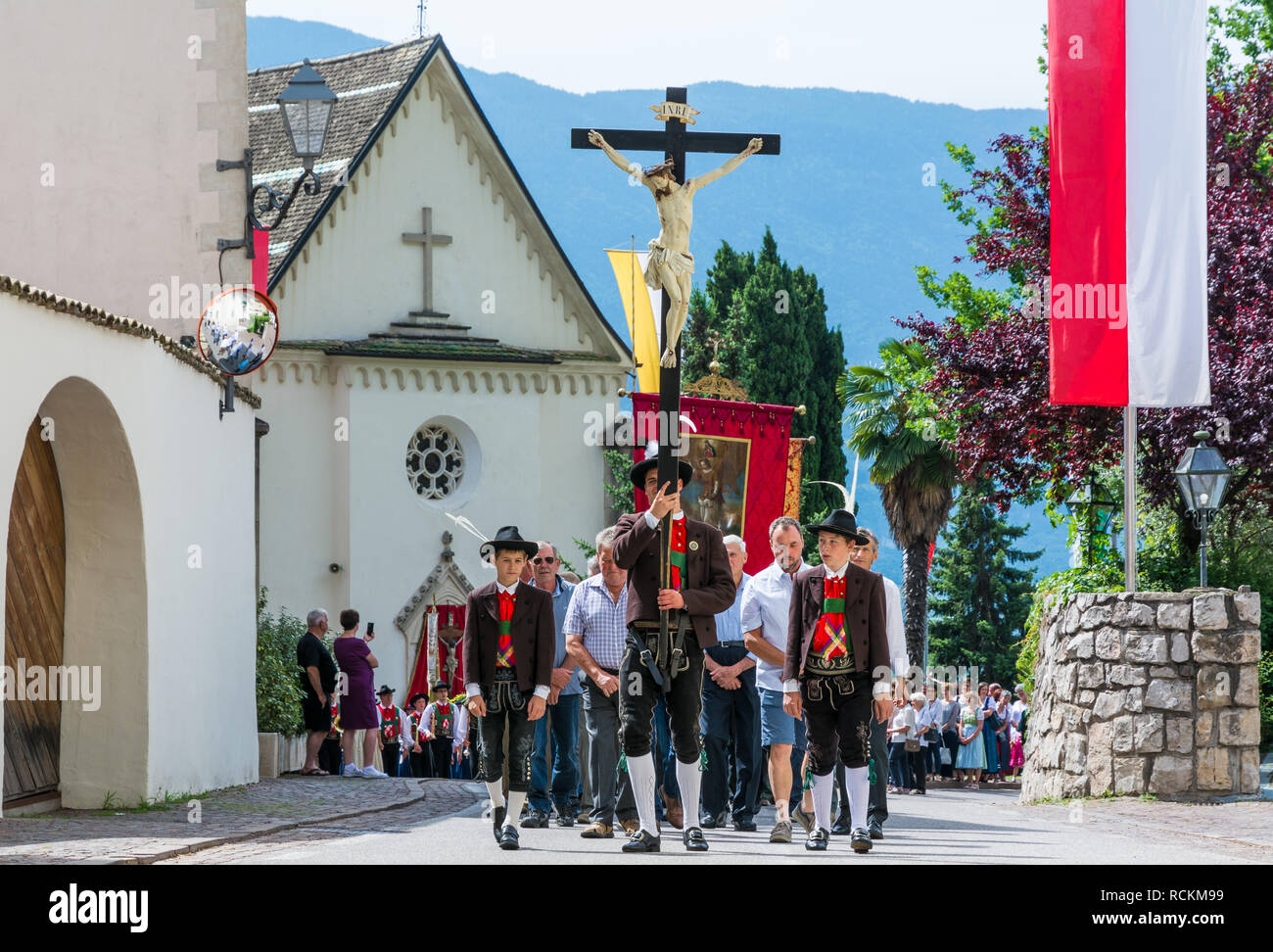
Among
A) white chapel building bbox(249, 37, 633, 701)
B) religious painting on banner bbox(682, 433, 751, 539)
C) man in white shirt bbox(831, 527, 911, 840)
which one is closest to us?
man in white shirt bbox(831, 527, 911, 840)

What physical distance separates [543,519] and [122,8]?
2037 centimetres

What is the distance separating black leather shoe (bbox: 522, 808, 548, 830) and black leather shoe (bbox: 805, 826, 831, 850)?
2416mm

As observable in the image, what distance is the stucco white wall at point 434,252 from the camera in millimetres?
37094

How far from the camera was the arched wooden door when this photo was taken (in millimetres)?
12852

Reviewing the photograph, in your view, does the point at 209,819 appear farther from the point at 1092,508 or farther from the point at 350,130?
the point at 350,130

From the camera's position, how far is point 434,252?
124ft

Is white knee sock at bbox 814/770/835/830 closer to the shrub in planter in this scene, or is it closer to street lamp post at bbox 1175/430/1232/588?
street lamp post at bbox 1175/430/1232/588

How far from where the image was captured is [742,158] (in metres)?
11.1

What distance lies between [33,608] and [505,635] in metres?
4.27

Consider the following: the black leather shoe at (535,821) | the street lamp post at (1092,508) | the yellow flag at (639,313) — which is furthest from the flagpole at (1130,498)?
the yellow flag at (639,313)

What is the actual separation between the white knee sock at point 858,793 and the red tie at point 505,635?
1.96 meters

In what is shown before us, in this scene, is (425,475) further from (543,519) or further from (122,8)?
(122,8)

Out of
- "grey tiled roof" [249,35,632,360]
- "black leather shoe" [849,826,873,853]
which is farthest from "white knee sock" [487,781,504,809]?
"grey tiled roof" [249,35,632,360]
